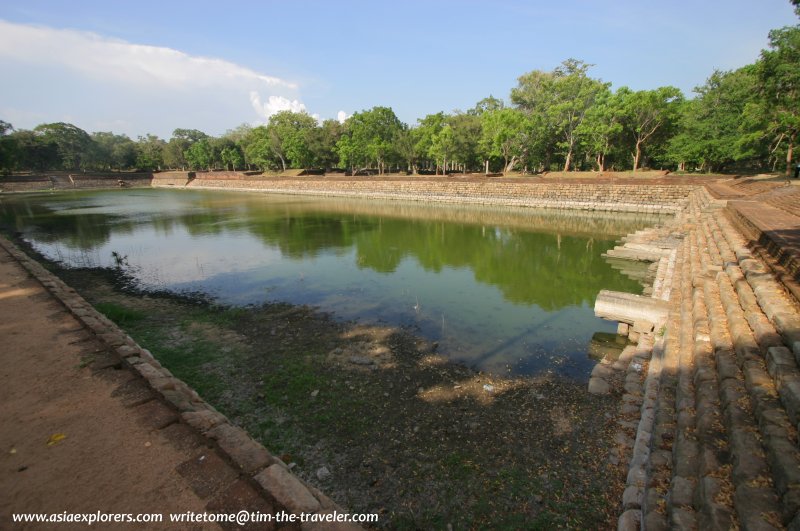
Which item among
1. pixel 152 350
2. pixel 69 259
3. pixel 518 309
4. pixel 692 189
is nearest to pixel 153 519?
pixel 152 350

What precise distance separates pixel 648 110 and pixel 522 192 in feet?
52.0

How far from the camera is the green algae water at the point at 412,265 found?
28.5 ft

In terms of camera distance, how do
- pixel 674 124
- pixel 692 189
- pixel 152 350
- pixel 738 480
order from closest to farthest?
pixel 738 480
pixel 152 350
pixel 692 189
pixel 674 124

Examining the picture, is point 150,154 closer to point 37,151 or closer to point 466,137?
point 37,151

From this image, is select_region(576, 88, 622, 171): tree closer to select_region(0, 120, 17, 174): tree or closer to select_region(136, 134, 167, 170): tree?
select_region(0, 120, 17, 174): tree

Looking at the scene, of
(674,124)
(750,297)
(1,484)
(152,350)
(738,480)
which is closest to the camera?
(738,480)

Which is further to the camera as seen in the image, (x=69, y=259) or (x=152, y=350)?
(x=69, y=259)

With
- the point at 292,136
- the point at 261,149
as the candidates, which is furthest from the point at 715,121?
the point at 261,149

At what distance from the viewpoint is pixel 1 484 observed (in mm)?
3109

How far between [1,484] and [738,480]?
6.10 m

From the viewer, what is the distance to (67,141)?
73.6 meters

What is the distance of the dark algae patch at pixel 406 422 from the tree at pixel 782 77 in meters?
23.8

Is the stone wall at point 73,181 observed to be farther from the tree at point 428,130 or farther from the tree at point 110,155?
the tree at point 428,130

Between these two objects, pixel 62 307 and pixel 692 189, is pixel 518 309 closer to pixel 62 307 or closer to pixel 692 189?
pixel 62 307
